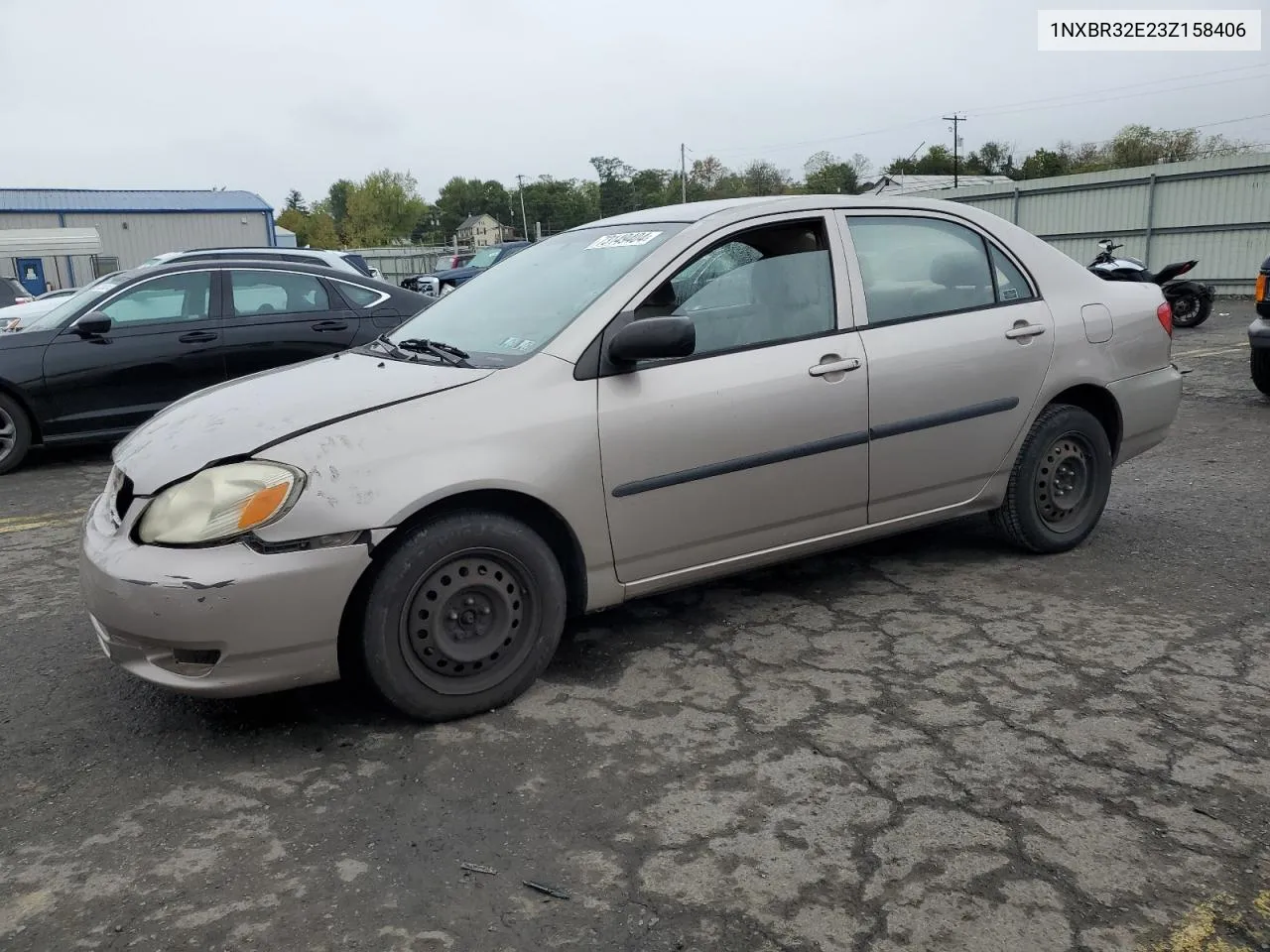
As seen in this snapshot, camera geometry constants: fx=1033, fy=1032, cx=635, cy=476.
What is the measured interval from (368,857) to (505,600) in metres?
0.93

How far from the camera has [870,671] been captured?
357 centimetres

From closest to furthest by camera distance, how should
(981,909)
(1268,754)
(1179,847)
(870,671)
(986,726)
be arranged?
(981,909), (1179,847), (1268,754), (986,726), (870,671)

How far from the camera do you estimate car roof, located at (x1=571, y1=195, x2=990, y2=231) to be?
3941 mm

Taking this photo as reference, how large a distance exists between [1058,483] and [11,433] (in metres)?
7.18

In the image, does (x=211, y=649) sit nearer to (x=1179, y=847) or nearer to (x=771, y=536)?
(x=771, y=536)

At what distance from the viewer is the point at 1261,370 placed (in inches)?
330

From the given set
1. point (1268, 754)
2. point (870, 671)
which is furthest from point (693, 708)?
point (1268, 754)

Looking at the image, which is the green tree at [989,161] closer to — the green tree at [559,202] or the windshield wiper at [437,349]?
the green tree at [559,202]

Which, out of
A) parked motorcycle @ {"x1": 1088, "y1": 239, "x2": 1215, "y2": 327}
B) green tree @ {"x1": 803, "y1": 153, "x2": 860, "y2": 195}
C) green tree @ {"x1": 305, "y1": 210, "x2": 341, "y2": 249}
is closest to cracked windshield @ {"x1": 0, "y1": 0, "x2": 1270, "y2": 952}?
parked motorcycle @ {"x1": 1088, "y1": 239, "x2": 1215, "y2": 327}

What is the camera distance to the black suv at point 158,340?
7637 millimetres

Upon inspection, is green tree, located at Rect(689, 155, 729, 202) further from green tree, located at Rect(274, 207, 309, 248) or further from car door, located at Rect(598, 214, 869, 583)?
car door, located at Rect(598, 214, 869, 583)

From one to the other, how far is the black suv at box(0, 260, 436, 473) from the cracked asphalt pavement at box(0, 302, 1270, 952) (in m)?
3.85

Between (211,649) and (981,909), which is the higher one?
(211,649)

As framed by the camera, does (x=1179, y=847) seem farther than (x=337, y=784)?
No
